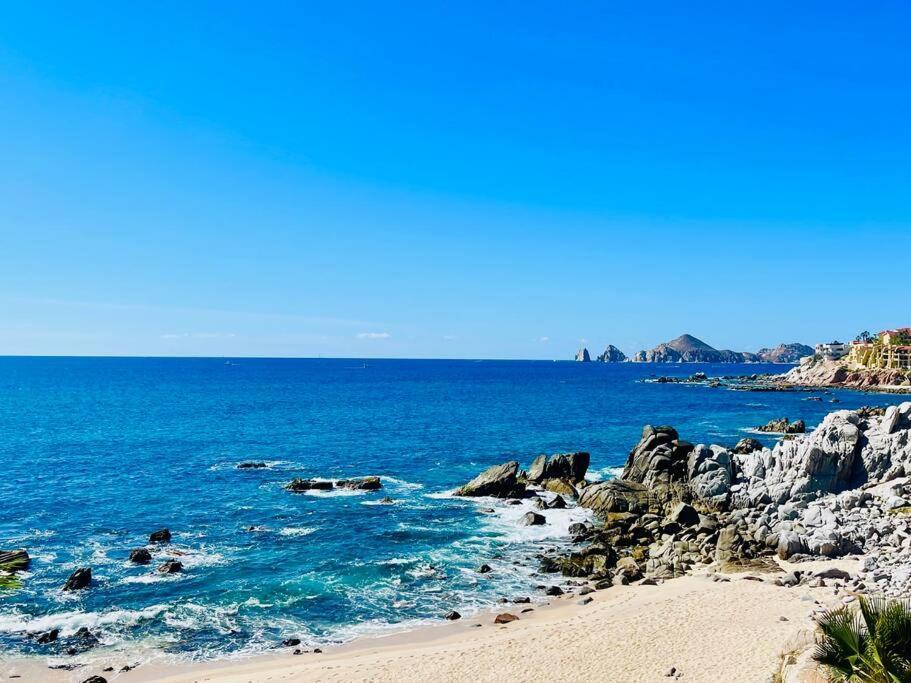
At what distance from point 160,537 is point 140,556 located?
4.64 metres

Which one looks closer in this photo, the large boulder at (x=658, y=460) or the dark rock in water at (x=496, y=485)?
the large boulder at (x=658, y=460)

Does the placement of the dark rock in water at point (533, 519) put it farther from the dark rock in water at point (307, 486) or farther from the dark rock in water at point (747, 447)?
the dark rock in water at point (747, 447)

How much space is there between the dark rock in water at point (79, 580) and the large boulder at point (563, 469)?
39.8m

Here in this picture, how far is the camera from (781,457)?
5125 cm

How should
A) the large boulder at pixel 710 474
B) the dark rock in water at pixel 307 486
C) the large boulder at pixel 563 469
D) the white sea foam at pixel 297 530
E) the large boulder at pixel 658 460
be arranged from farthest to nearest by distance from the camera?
the large boulder at pixel 563 469, the dark rock in water at pixel 307 486, the large boulder at pixel 658 460, the large boulder at pixel 710 474, the white sea foam at pixel 297 530

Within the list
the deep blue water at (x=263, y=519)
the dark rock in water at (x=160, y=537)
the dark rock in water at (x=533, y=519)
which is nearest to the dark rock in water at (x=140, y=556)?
the deep blue water at (x=263, y=519)

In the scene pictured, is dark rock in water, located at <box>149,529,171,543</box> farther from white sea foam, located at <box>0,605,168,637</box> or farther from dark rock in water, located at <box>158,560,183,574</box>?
white sea foam, located at <box>0,605,168,637</box>

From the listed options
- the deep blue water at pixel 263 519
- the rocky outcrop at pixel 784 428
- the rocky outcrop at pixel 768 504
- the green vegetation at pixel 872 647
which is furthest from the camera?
the rocky outcrop at pixel 784 428

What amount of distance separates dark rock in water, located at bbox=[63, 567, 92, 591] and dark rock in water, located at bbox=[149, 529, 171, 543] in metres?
7.57

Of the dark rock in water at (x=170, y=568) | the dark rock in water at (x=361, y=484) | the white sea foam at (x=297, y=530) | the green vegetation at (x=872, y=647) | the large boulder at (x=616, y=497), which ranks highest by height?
the green vegetation at (x=872, y=647)

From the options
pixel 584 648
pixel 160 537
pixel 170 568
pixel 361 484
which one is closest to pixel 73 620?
pixel 170 568

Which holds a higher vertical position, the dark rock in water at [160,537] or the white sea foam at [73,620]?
the dark rock in water at [160,537]

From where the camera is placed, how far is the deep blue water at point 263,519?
3400 centimetres

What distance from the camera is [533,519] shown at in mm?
50375
